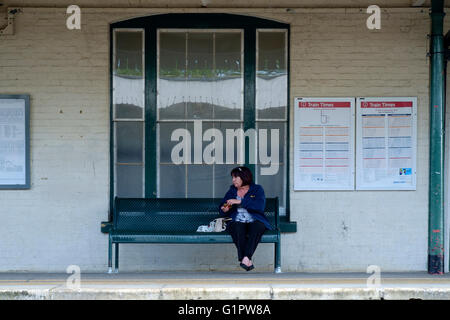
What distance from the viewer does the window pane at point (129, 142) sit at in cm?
840

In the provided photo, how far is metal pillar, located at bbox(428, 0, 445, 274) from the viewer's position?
796 centimetres

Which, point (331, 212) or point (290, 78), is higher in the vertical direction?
point (290, 78)

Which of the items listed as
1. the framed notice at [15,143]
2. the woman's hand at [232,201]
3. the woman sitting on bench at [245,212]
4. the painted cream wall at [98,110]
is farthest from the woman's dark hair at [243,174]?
the framed notice at [15,143]

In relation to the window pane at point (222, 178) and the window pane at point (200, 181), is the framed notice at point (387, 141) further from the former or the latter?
the window pane at point (200, 181)

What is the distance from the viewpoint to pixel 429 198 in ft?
27.0

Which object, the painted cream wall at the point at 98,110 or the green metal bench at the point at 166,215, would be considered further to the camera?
the painted cream wall at the point at 98,110

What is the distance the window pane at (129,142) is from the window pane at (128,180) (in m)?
0.11

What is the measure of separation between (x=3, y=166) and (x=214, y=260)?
2972 mm

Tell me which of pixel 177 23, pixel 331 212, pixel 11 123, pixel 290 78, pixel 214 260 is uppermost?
pixel 177 23

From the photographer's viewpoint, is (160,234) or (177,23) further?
(177,23)

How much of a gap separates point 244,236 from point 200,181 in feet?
3.90

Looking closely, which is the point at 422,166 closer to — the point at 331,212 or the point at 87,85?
the point at 331,212

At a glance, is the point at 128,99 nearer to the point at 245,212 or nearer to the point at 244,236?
the point at 245,212

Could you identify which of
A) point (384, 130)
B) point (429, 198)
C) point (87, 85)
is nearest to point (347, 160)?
point (384, 130)
